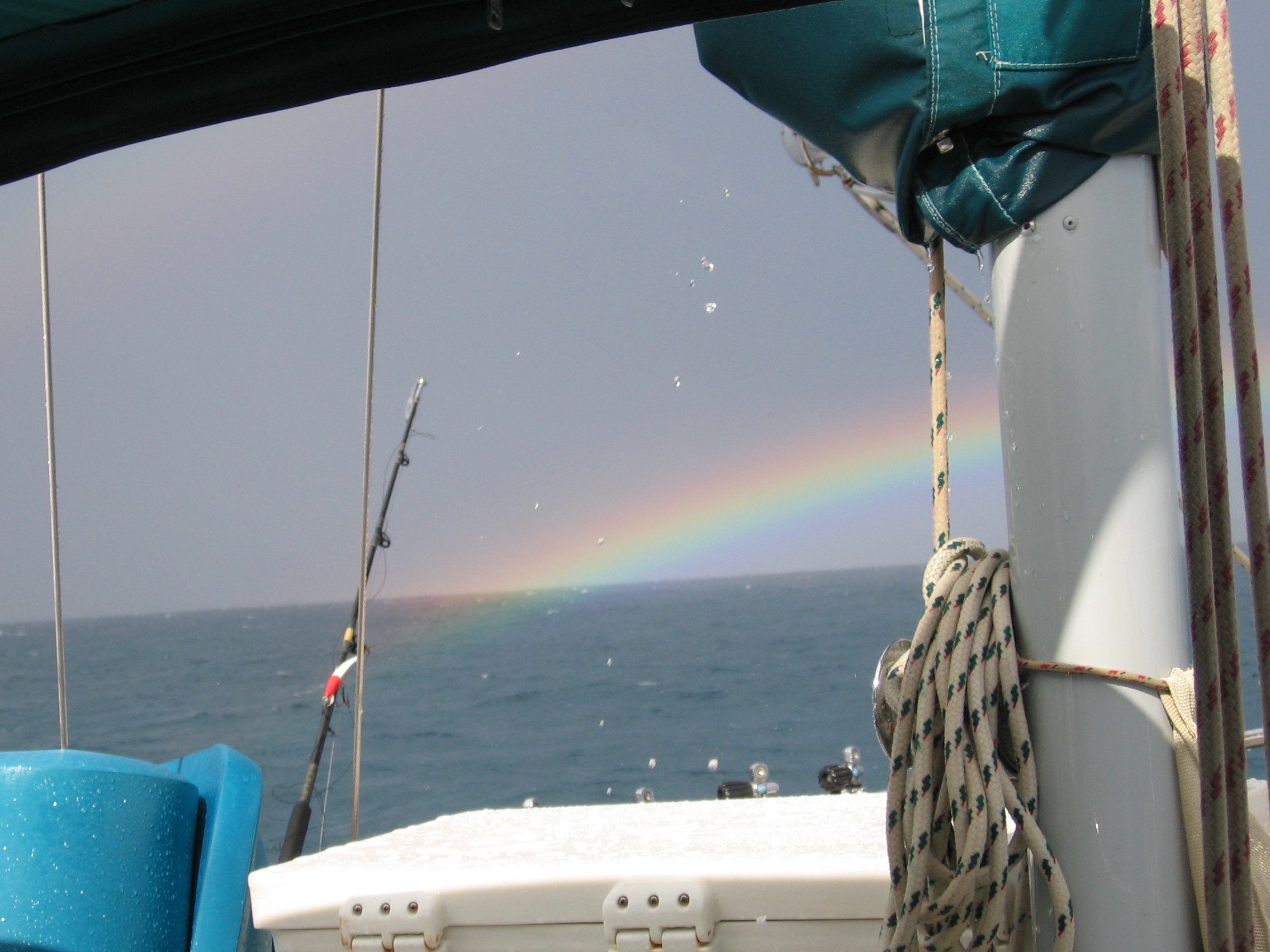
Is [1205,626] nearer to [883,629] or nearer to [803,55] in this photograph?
[803,55]

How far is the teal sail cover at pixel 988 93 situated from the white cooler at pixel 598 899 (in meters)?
0.83

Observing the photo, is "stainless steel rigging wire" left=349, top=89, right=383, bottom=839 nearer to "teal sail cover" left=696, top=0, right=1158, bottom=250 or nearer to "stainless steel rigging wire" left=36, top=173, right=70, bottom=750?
"stainless steel rigging wire" left=36, top=173, right=70, bottom=750

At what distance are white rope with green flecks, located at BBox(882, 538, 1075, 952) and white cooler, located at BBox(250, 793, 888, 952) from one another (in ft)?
0.93

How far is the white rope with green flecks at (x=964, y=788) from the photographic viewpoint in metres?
1.02

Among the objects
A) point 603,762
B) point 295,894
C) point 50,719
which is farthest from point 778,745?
point 50,719

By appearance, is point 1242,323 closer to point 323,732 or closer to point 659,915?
point 659,915

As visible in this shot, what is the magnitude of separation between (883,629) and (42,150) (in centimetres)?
3347

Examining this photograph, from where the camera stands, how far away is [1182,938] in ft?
3.27

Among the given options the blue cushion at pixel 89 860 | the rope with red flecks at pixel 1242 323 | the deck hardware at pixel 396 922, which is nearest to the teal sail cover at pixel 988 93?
the rope with red flecks at pixel 1242 323

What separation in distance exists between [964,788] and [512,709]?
21229 mm

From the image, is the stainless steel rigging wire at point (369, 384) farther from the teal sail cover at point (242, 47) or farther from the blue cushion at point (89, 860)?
the teal sail cover at point (242, 47)

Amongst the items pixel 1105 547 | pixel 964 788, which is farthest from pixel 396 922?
pixel 1105 547

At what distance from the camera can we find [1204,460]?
822mm

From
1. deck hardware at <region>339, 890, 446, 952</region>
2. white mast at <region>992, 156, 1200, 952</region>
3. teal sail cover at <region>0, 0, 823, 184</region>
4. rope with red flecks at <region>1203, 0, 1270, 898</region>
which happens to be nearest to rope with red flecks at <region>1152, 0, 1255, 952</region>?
rope with red flecks at <region>1203, 0, 1270, 898</region>
